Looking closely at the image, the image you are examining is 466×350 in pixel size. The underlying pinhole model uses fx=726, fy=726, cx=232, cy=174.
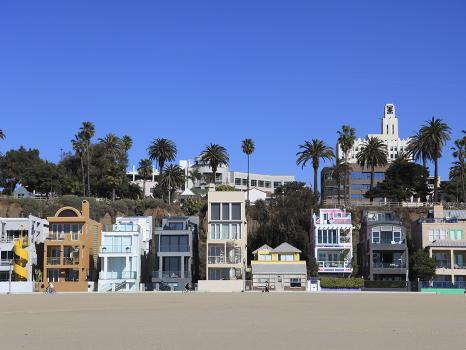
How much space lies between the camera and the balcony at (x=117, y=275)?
76.5 meters

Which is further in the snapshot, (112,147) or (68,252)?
(112,147)

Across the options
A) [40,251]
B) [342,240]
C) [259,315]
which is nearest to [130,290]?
[40,251]

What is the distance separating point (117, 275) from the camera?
76.8 metres

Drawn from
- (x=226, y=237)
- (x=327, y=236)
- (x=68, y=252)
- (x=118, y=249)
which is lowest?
(x=68, y=252)

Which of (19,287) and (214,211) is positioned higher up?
(214,211)

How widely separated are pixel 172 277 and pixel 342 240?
20.0 m

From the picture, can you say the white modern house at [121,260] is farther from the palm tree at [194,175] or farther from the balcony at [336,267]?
the palm tree at [194,175]

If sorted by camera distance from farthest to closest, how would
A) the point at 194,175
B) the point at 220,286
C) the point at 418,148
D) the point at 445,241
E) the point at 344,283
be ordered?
the point at 194,175, the point at 418,148, the point at 445,241, the point at 344,283, the point at 220,286

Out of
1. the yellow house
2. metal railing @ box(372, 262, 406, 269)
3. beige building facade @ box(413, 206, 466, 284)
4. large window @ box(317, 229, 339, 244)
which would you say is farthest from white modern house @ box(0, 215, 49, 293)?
beige building facade @ box(413, 206, 466, 284)

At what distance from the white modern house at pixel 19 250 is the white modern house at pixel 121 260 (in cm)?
757

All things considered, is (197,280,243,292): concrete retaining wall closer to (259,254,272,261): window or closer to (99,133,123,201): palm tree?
(259,254,272,261): window

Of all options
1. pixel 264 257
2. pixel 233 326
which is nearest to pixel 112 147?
pixel 264 257

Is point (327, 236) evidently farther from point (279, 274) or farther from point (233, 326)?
A: point (233, 326)

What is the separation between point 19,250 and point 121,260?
34.9ft
